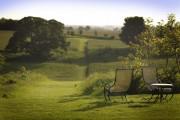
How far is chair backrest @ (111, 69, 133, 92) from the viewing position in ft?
55.8

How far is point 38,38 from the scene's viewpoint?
66750mm

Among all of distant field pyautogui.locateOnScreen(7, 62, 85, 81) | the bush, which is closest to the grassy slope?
the bush

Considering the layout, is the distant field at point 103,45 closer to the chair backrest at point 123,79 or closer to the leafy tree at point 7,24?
the leafy tree at point 7,24

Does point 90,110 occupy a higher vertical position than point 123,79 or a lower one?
lower

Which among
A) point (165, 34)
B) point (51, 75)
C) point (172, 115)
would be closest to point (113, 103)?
point (172, 115)

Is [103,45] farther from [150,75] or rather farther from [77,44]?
[150,75]

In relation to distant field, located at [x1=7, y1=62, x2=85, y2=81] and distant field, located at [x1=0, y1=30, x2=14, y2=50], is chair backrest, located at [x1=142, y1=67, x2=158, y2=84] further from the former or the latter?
distant field, located at [x1=0, y1=30, x2=14, y2=50]

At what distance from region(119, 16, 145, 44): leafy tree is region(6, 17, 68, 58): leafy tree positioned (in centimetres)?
1191

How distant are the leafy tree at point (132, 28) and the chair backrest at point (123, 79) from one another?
56.2 metres

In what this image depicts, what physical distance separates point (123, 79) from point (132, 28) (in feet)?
188

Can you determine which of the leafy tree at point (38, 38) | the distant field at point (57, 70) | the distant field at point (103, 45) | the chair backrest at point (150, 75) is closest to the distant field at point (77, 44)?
the distant field at point (103, 45)

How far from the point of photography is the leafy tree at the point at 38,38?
65000 mm

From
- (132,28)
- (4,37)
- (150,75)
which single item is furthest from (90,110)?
(132,28)

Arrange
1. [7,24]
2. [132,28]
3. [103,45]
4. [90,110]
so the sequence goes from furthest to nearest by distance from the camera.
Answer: [103,45], [132,28], [7,24], [90,110]
